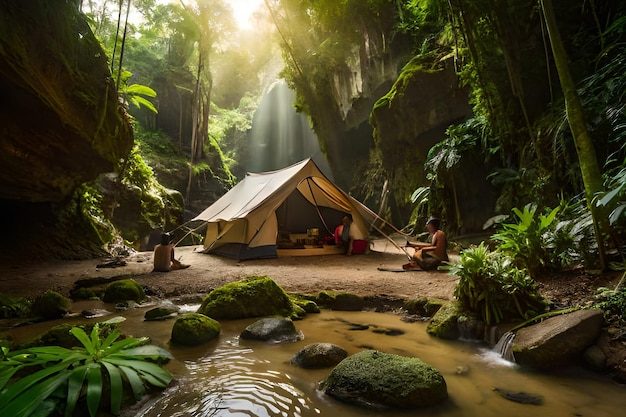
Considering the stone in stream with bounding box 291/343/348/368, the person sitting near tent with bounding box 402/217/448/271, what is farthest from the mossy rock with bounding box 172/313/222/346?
the person sitting near tent with bounding box 402/217/448/271

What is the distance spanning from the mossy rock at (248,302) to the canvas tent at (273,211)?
4.18m

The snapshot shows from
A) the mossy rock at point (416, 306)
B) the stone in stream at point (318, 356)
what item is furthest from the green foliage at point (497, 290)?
the stone in stream at point (318, 356)

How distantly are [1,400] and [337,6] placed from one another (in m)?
15.9

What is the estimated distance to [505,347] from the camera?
305cm

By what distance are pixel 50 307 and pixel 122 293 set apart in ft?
3.01

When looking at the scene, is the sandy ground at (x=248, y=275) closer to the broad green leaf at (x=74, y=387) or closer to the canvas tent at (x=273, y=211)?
the canvas tent at (x=273, y=211)

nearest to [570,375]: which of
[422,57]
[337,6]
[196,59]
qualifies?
[422,57]

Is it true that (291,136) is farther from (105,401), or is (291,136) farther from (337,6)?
(105,401)

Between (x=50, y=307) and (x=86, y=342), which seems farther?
(x=50, y=307)

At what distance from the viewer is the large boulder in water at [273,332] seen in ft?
11.4

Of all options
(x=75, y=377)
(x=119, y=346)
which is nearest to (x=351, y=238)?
(x=119, y=346)

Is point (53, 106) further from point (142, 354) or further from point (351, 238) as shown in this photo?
point (351, 238)

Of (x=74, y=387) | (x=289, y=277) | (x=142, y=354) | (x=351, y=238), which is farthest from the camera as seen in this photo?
(x=351, y=238)

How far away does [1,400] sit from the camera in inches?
64.5
